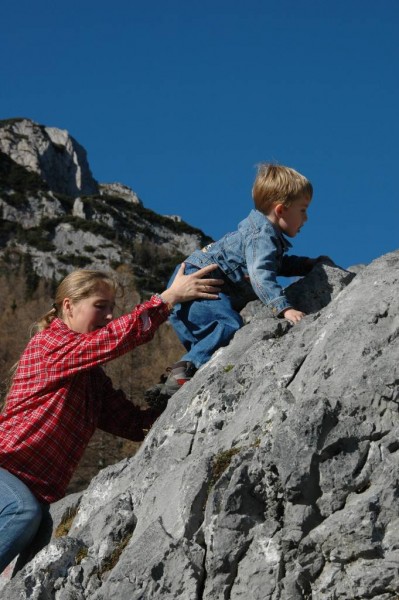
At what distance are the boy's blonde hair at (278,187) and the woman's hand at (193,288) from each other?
55cm

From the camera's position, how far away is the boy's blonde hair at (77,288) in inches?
196

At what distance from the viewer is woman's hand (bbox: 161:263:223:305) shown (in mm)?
5008

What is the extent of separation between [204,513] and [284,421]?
552 millimetres

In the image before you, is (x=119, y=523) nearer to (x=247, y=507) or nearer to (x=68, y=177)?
(x=247, y=507)

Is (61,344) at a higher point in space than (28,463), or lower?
higher

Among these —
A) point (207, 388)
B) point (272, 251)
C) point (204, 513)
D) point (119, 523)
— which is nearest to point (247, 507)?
point (204, 513)

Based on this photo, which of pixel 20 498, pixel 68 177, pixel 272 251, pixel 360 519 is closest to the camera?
pixel 360 519

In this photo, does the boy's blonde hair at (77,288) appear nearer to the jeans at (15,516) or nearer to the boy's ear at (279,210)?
the jeans at (15,516)

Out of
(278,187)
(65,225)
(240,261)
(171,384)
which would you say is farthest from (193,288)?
(65,225)

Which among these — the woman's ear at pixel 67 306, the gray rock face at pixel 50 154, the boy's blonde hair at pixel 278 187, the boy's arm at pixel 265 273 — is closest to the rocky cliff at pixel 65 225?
the gray rock face at pixel 50 154

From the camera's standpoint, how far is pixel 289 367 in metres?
4.16

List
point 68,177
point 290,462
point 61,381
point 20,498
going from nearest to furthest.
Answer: point 290,462
point 20,498
point 61,381
point 68,177

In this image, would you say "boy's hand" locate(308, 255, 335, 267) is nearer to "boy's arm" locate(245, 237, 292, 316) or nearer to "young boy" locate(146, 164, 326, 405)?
"young boy" locate(146, 164, 326, 405)

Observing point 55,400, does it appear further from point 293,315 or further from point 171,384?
point 293,315
